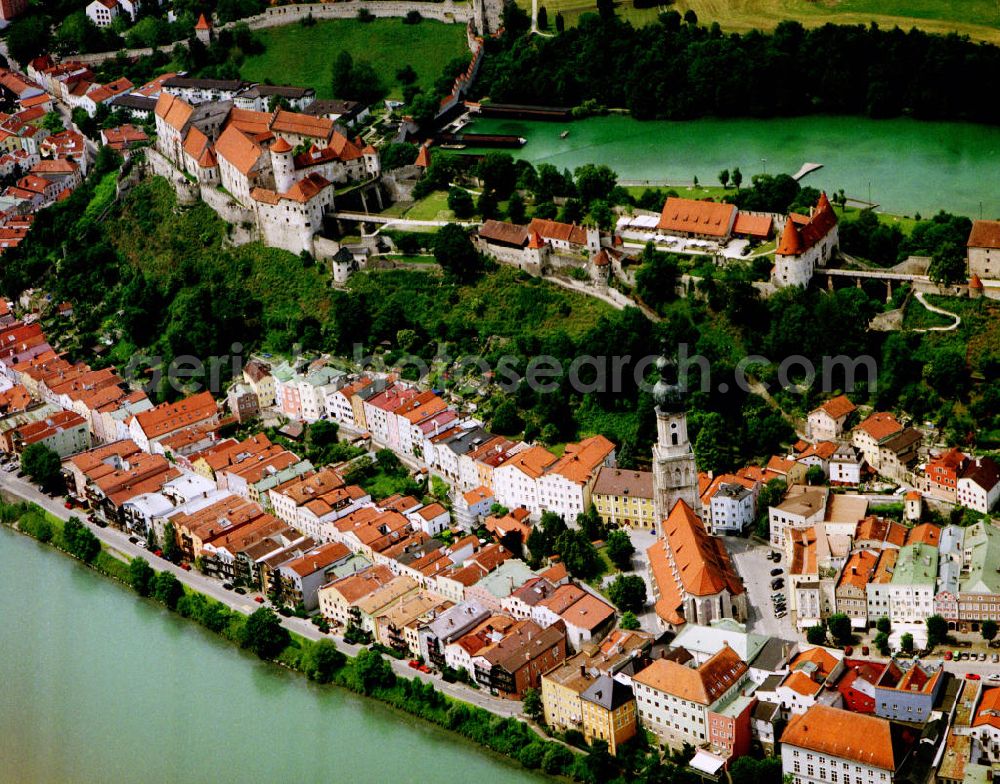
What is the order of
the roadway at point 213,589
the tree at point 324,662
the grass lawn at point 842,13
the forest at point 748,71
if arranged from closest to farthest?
the roadway at point 213,589 < the tree at point 324,662 < the forest at point 748,71 < the grass lawn at point 842,13

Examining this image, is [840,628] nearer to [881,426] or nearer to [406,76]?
[881,426]

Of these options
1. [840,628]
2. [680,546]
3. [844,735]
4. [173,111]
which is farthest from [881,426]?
[173,111]

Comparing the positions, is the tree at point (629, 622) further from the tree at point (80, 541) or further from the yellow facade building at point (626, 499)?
the tree at point (80, 541)

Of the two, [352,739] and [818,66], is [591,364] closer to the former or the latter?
[352,739]

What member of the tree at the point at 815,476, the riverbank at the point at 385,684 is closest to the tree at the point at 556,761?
the riverbank at the point at 385,684

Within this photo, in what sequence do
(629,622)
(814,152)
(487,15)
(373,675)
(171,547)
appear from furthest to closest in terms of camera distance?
(487,15) < (814,152) < (171,547) < (629,622) < (373,675)

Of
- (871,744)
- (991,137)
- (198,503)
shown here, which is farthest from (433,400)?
(991,137)

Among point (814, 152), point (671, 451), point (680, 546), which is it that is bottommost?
point (680, 546)
